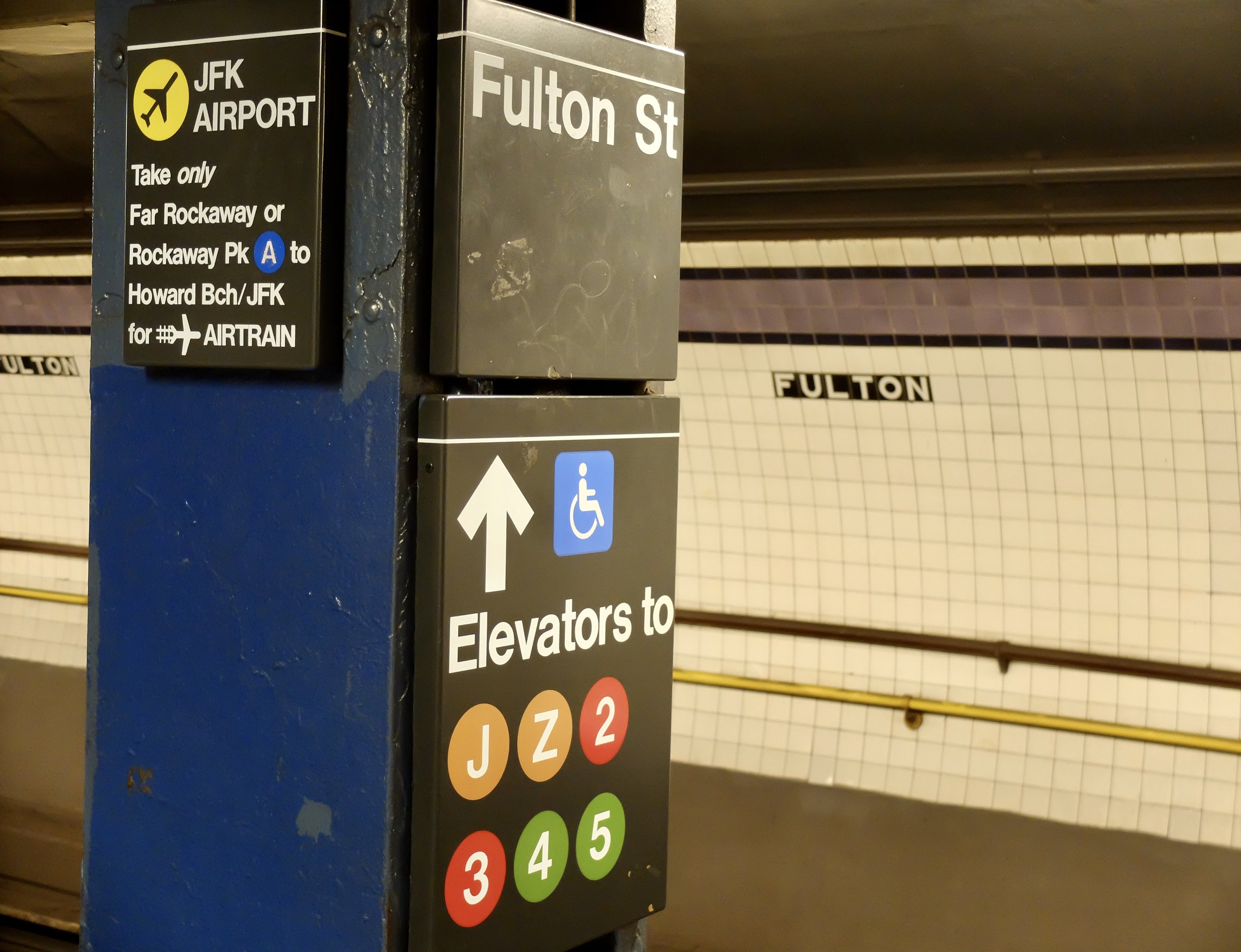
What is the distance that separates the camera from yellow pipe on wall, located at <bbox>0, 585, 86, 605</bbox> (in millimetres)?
6867

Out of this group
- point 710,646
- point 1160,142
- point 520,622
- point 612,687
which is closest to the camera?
point 520,622

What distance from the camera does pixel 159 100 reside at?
1851 mm

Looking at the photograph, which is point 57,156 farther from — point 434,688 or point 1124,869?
point 1124,869

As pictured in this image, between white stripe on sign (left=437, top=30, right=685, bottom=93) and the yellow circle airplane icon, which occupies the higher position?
white stripe on sign (left=437, top=30, right=685, bottom=93)

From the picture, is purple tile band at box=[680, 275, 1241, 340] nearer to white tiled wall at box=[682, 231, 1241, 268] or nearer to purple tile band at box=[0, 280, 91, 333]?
white tiled wall at box=[682, 231, 1241, 268]

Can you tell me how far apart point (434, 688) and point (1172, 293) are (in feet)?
11.0

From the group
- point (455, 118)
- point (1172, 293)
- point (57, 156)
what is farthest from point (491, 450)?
point (57, 156)

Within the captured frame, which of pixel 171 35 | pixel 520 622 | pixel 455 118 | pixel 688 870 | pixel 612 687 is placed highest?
pixel 171 35

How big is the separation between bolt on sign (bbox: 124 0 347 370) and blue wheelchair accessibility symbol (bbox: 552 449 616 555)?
0.37 m

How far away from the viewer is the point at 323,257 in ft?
5.65

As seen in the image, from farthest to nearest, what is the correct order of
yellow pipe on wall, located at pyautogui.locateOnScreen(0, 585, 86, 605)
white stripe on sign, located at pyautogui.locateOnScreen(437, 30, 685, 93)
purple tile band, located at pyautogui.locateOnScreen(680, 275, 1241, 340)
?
yellow pipe on wall, located at pyautogui.locateOnScreen(0, 585, 86, 605), purple tile band, located at pyautogui.locateOnScreen(680, 275, 1241, 340), white stripe on sign, located at pyautogui.locateOnScreen(437, 30, 685, 93)

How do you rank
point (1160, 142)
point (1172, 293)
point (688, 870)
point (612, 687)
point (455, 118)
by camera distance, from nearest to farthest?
point (455, 118) < point (612, 687) < point (1160, 142) < point (1172, 293) < point (688, 870)

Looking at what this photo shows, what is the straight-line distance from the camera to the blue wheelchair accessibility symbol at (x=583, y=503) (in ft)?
6.06

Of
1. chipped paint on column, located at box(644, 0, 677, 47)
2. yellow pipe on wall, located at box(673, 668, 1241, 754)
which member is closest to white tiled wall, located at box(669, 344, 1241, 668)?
yellow pipe on wall, located at box(673, 668, 1241, 754)
